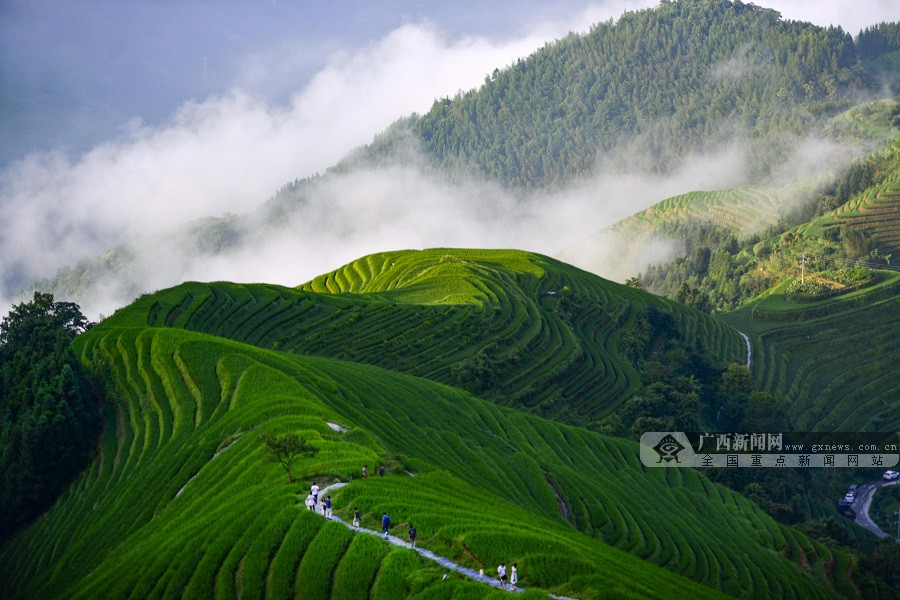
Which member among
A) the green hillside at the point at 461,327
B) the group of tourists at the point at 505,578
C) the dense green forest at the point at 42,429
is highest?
the green hillside at the point at 461,327

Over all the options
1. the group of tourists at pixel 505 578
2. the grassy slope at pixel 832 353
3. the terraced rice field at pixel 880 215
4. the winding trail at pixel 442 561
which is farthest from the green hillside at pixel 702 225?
the group of tourists at pixel 505 578

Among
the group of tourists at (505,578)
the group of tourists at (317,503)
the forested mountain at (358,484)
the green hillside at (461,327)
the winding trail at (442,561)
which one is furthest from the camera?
the green hillside at (461,327)

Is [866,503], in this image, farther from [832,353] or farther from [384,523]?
[384,523]

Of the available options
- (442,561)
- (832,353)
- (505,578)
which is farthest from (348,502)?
(832,353)

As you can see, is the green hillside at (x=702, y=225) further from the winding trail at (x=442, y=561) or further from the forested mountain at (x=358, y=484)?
the winding trail at (x=442, y=561)

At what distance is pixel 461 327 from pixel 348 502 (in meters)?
46.4

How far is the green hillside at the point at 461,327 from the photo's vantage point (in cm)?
6669

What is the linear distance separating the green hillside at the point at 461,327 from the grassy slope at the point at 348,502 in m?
10.5

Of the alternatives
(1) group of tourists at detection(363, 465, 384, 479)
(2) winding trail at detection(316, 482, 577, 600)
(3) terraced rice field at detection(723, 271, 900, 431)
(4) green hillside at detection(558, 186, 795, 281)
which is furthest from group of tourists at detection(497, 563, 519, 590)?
(4) green hillside at detection(558, 186, 795, 281)

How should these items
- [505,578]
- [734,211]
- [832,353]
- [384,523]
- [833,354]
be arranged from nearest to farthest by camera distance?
[505,578] < [384,523] < [833,354] < [832,353] < [734,211]

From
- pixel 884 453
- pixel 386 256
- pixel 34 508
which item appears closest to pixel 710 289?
pixel 386 256

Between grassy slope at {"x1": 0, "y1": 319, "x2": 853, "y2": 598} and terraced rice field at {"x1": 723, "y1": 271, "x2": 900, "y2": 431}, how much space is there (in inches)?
1472

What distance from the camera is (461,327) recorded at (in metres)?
73.1

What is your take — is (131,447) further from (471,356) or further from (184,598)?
(471,356)
